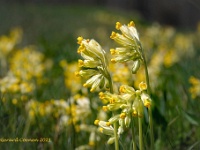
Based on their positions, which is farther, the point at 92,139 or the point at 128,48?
the point at 92,139

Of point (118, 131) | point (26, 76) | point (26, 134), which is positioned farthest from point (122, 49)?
point (26, 76)

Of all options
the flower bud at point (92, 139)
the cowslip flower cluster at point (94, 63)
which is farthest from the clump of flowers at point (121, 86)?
the flower bud at point (92, 139)

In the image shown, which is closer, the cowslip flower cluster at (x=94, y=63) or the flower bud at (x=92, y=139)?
the cowslip flower cluster at (x=94, y=63)

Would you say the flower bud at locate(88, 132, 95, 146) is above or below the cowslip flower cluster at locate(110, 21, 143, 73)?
below

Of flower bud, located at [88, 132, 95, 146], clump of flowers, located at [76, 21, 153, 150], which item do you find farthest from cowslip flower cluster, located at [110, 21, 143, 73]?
flower bud, located at [88, 132, 95, 146]

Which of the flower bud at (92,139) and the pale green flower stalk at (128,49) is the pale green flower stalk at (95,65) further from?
the flower bud at (92,139)

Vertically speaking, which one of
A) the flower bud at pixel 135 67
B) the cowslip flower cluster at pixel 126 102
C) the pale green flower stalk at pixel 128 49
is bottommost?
the cowslip flower cluster at pixel 126 102

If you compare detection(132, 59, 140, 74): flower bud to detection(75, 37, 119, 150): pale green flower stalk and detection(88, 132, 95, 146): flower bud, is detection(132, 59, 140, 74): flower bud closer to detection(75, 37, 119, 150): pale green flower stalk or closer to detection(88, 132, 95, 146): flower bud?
detection(75, 37, 119, 150): pale green flower stalk

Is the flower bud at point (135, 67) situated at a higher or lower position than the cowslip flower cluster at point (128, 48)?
lower

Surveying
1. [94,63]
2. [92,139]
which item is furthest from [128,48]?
[92,139]

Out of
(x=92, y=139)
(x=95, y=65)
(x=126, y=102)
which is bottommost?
(x=92, y=139)

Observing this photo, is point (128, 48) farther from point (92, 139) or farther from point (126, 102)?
point (92, 139)
